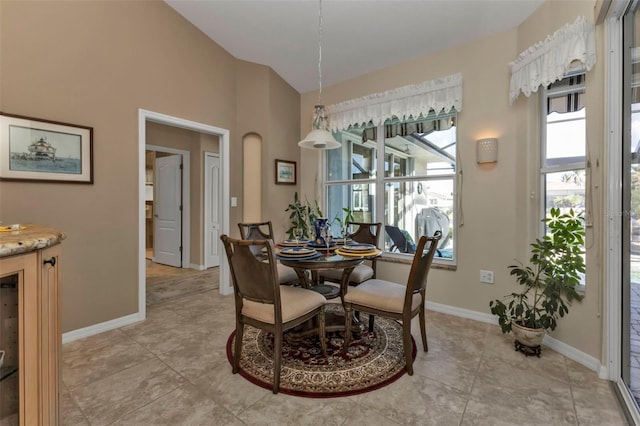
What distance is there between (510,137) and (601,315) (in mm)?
1560

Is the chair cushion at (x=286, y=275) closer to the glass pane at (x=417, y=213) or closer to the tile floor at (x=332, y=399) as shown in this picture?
the tile floor at (x=332, y=399)

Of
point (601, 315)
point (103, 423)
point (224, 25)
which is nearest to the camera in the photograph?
point (103, 423)

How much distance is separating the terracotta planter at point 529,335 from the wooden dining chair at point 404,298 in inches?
27.2

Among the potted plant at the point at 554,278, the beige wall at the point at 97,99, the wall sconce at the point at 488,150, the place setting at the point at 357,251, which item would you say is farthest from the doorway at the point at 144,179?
the potted plant at the point at 554,278

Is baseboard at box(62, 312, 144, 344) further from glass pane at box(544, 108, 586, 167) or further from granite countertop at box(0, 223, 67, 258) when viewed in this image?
glass pane at box(544, 108, 586, 167)

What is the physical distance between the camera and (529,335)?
2162mm

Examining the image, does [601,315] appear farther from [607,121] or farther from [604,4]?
[604,4]

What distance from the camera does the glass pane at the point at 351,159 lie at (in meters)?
3.80

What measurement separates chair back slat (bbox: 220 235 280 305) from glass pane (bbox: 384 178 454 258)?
7.09ft

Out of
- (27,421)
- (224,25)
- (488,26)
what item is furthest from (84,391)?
(488,26)

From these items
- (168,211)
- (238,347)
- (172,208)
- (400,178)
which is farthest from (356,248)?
(168,211)

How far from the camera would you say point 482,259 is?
2.87m

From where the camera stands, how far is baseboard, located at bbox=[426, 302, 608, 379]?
1956mm

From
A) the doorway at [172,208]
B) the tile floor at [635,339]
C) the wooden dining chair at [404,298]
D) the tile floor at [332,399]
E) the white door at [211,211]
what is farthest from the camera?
the doorway at [172,208]
